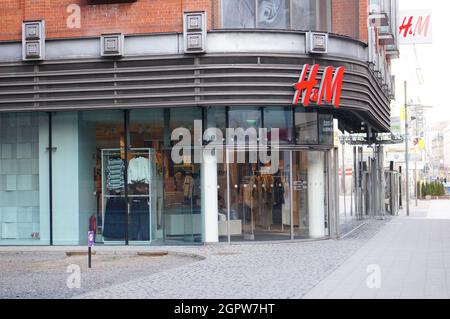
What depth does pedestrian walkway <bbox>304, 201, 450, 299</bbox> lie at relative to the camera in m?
11.6

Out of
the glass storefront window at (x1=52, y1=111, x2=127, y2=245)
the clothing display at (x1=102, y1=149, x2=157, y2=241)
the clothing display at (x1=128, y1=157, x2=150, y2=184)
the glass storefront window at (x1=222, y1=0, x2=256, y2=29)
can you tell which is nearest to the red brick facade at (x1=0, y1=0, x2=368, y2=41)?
the glass storefront window at (x1=222, y1=0, x2=256, y2=29)

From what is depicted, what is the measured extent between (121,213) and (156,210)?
3.10 ft

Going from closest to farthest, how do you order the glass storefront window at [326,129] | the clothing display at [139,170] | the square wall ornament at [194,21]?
the square wall ornament at [194,21] < the clothing display at [139,170] < the glass storefront window at [326,129]

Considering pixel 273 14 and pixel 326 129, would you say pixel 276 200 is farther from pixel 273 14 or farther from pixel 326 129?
pixel 273 14

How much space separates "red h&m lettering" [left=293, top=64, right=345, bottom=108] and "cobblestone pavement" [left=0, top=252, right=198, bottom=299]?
17.3ft

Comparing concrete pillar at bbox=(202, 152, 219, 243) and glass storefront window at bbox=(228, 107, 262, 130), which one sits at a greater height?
glass storefront window at bbox=(228, 107, 262, 130)

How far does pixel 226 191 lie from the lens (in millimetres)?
20625

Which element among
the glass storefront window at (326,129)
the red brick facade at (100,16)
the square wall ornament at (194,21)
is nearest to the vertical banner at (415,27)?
the glass storefront window at (326,129)

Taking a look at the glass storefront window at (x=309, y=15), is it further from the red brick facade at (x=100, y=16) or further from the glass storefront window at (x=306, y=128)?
the glass storefront window at (x=306, y=128)

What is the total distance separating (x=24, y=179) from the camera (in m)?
21.6

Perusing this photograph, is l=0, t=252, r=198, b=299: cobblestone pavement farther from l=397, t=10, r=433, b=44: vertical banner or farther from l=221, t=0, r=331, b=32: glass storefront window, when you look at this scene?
l=397, t=10, r=433, b=44: vertical banner

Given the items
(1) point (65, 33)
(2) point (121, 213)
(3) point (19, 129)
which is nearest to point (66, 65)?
(1) point (65, 33)

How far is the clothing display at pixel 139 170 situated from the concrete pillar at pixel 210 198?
1628 mm

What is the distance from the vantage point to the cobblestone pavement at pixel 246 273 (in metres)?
11.8
